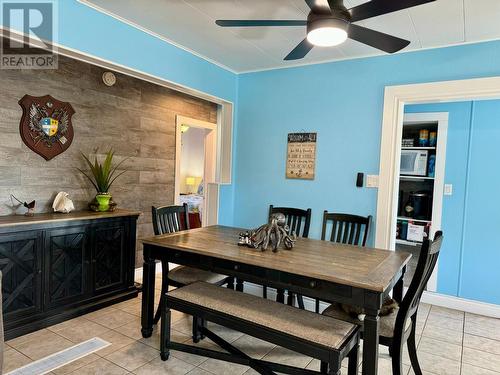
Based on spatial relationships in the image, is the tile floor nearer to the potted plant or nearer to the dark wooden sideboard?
the dark wooden sideboard

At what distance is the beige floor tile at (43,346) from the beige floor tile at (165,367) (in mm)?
669

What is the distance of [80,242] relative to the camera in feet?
9.40

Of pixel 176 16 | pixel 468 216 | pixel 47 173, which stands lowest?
pixel 468 216

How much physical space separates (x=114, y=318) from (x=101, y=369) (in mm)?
776

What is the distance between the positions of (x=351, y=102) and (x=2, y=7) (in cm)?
290

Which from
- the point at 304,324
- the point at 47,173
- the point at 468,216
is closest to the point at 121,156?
the point at 47,173

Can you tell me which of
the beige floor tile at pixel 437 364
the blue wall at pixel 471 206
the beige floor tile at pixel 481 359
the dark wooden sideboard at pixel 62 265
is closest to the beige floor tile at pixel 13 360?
the dark wooden sideboard at pixel 62 265

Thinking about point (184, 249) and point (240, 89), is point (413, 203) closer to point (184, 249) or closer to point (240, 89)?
point (240, 89)

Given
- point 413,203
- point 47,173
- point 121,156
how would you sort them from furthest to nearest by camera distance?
point 413,203
point 121,156
point 47,173

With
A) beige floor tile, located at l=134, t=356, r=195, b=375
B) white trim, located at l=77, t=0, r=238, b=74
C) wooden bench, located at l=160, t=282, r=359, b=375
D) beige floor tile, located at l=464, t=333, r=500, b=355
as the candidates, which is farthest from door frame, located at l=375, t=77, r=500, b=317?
beige floor tile, located at l=134, t=356, r=195, b=375

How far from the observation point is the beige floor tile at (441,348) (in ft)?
8.18

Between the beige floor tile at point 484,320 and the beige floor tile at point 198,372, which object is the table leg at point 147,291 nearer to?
the beige floor tile at point 198,372

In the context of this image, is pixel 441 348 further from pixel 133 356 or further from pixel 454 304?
pixel 133 356

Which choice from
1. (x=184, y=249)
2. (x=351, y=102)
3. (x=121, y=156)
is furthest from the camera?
(x=121, y=156)
